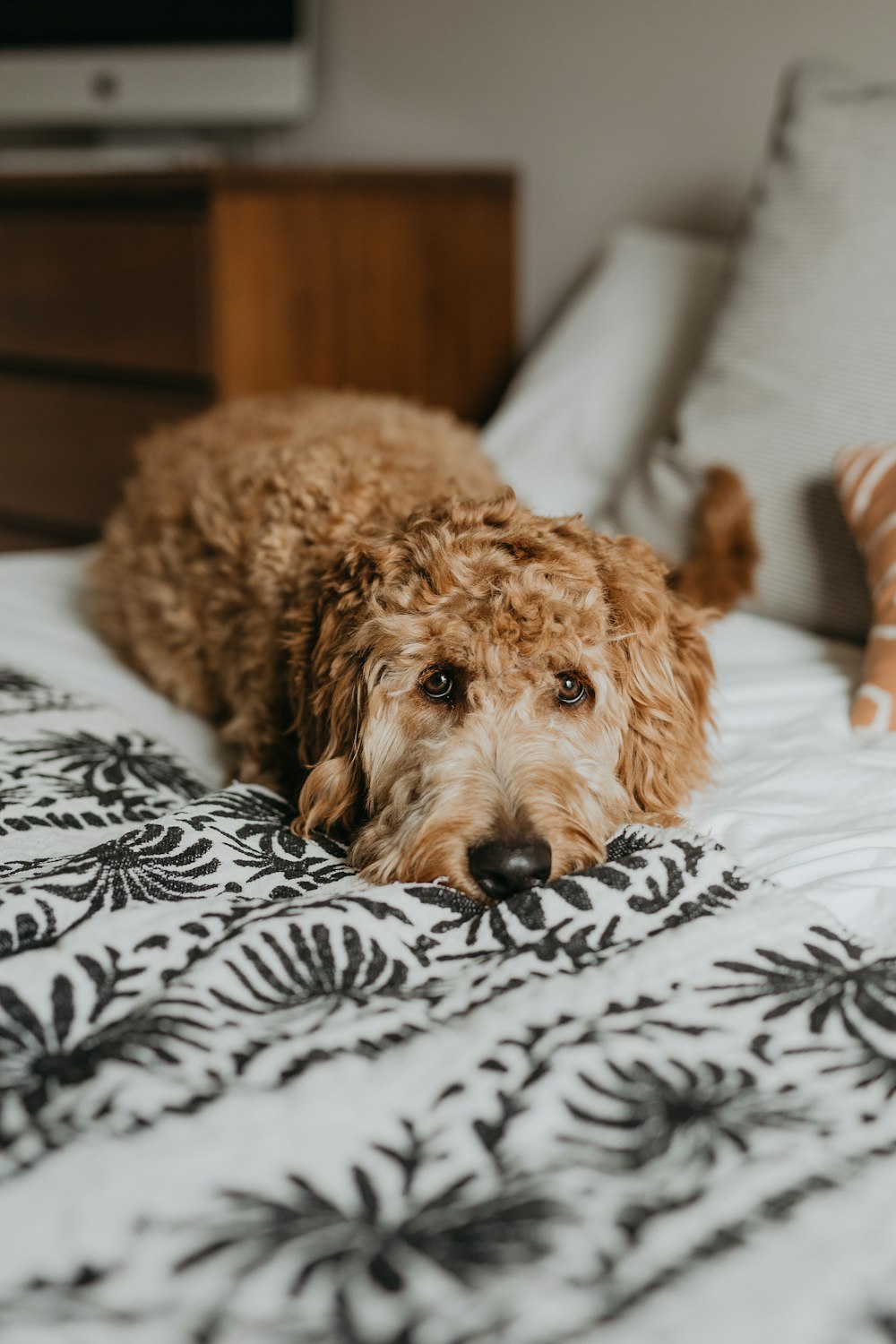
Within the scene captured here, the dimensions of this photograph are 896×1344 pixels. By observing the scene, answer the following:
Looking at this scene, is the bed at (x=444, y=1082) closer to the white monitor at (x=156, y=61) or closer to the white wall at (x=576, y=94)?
the white wall at (x=576, y=94)

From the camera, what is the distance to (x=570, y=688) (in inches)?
61.4

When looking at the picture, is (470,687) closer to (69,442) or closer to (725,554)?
(725,554)

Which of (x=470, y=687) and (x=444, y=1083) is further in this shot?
(x=470, y=687)

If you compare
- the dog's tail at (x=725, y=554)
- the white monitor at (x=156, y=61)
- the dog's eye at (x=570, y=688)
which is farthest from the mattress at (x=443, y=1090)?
the white monitor at (x=156, y=61)

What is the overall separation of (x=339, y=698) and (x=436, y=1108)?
70 centimetres

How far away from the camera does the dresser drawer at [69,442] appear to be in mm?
3484

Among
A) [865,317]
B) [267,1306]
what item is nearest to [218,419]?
[865,317]

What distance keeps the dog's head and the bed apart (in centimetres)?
8

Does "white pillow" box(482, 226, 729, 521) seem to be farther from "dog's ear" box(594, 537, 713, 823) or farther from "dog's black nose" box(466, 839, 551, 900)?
"dog's black nose" box(466, 839, 551, 900)

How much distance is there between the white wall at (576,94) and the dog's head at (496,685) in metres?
2.14

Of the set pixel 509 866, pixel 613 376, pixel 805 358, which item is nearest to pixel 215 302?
pixel 613 376

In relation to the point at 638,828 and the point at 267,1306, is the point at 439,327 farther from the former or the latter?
the point at 267,1306

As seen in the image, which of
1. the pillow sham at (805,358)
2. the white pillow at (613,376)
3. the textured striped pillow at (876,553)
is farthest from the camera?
the white pillow at (613,376)

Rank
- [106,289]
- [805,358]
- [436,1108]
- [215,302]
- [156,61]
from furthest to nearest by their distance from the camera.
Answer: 1. [156,61]
2. [106,289]
3. [215,302]
4. [805,358]
5. [436,1108]
